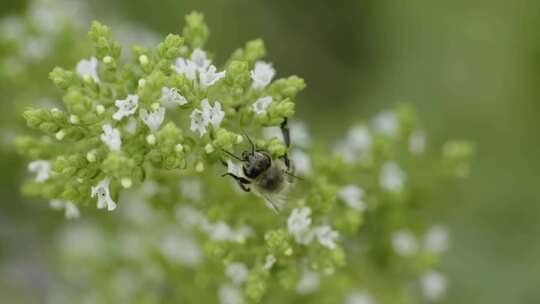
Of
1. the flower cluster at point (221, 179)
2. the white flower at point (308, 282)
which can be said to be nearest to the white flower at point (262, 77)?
the flower cluster at point (221, 179)

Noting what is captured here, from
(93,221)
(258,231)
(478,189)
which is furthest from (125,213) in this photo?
(478,189)

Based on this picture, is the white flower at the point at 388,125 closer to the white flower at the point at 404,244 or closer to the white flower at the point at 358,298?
the white flower at the point at 404,244

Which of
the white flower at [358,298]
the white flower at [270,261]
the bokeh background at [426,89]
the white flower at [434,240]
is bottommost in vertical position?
the white flower at [270,261]

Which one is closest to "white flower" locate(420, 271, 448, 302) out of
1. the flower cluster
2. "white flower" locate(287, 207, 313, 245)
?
the flower cluster

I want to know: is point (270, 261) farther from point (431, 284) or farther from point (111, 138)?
point (431, 284)

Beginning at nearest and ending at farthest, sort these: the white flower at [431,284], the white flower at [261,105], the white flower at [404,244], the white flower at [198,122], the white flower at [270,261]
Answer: the white flower at [198,122] → the white flower at [261,105] → the white flower at [270,261] → the white flower at [404,244] → the white flower at [431,284]

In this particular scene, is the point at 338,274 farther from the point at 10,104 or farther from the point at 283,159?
the point at 10,104
